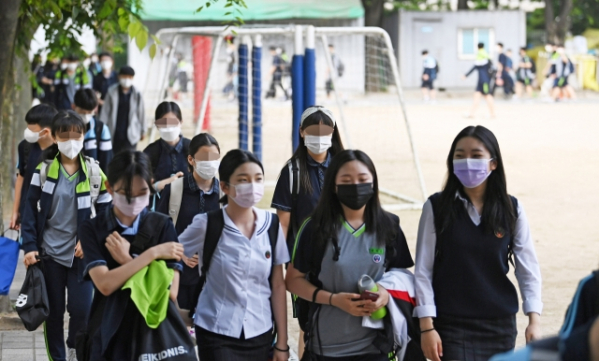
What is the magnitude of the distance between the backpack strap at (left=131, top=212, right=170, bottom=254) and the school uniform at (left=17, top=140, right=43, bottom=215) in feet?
8.52

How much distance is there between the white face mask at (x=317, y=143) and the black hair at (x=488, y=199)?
4.59 ft

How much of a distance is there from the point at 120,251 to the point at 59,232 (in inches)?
69.7

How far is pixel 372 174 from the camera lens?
4.05m

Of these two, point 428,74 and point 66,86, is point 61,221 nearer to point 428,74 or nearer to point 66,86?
point 66,86

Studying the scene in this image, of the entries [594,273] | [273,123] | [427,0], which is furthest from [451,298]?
[427,0]

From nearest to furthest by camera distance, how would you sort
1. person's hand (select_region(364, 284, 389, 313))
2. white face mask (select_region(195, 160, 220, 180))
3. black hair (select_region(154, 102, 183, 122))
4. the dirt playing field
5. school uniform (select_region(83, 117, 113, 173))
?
person's hand (select_region(364, 284, 389, 313)), white face mask (select_region(195, 160, 220, 180)), black hair (select_region(154, 102, 183, 122)), school uniform (select_region(83, 117, 113, 173)), the dirt playing field

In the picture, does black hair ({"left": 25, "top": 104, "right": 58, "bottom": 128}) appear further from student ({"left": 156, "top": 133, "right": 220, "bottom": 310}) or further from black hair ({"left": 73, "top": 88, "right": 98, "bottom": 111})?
student ({"left": 156, "top": 133, "right": 220, "bottom": 310})

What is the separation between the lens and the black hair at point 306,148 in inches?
215

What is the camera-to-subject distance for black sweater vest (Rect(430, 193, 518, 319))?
13.0 ft

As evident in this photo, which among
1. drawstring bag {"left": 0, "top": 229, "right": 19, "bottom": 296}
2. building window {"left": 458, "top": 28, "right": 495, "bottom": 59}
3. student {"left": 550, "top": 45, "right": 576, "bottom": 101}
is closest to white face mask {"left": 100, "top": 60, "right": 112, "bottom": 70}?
drawstring bag {"left": 0, "top": 229, "right": 19, "bottom": 296}

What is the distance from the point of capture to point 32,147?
6809mm

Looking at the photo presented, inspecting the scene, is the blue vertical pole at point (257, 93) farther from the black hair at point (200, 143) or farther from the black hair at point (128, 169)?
the black hair at point (128, 169)

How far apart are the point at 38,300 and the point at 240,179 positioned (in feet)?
5.95

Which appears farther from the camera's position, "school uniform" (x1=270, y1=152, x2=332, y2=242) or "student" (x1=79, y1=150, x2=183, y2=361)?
"school uniform" (x1=270, y1=152, x2=332, y2=242)
